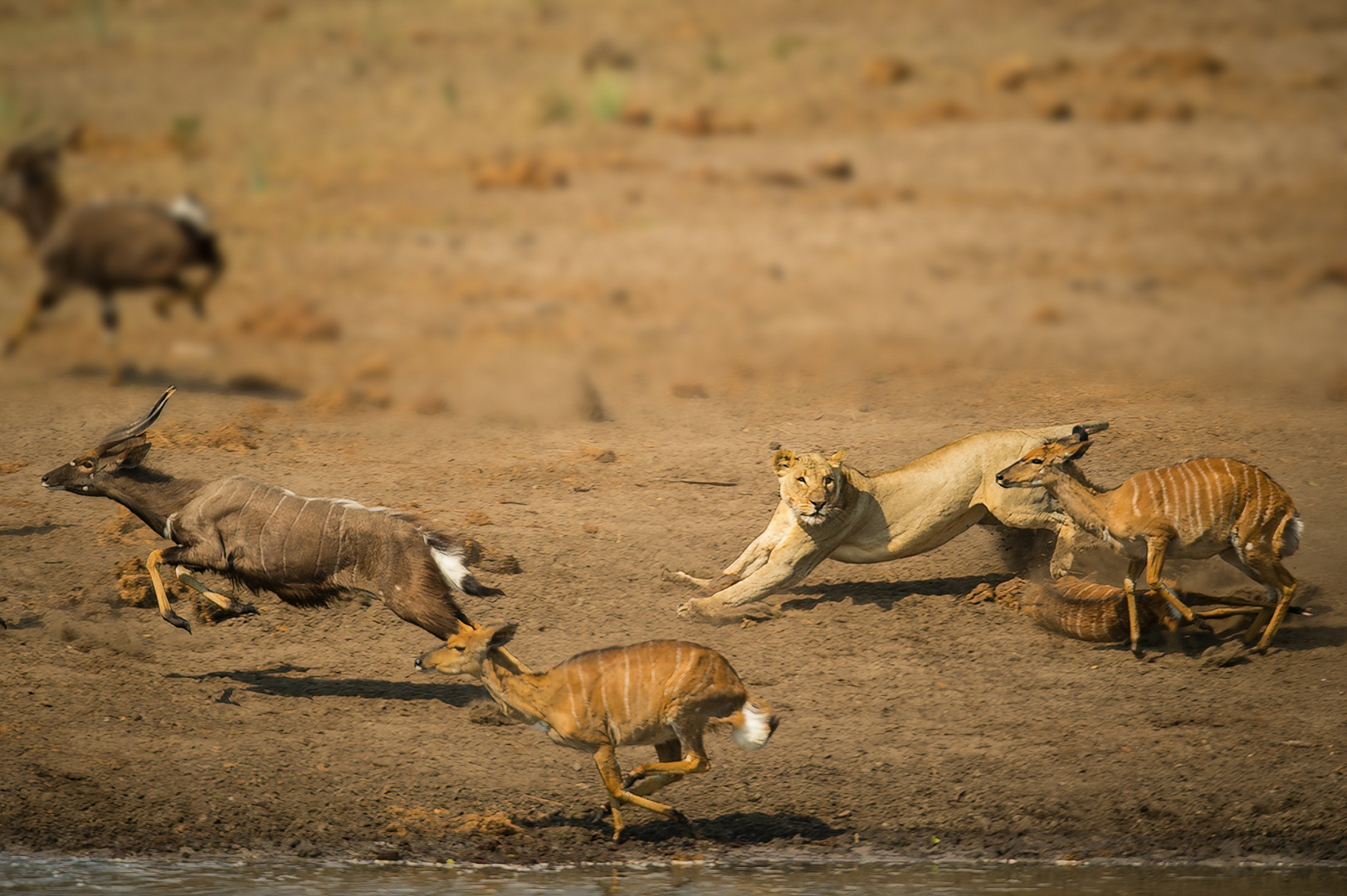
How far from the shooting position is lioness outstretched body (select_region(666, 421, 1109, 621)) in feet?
31.4

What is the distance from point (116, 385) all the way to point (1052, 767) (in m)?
9.57

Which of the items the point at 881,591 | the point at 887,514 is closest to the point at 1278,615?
the point at 887,514

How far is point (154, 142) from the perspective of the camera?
2300 centimetres

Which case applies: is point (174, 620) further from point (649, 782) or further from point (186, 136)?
point (186, 136)

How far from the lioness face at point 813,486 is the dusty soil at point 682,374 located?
0.70 metres

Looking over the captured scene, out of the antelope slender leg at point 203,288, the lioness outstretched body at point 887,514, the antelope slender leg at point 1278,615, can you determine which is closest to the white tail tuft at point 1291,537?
the antelope slender leg at point 1278,615

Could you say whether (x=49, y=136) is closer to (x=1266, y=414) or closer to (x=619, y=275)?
(x=619, y=275)

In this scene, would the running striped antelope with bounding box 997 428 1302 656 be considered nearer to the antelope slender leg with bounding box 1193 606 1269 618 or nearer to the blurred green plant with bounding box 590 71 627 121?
the antelope slender leg with bounding box 1193 606 1269 618

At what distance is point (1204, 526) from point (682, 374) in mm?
7285

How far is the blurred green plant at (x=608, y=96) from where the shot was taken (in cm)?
2320

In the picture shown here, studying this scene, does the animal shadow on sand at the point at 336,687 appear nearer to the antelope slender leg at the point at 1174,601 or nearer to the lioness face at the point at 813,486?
the lioness face at the point at 813,486

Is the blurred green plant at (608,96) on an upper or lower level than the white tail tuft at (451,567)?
upper

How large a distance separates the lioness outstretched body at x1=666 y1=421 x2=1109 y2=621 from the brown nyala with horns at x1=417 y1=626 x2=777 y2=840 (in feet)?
7.95

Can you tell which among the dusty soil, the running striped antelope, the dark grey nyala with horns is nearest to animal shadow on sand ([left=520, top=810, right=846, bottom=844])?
the dusty soil
